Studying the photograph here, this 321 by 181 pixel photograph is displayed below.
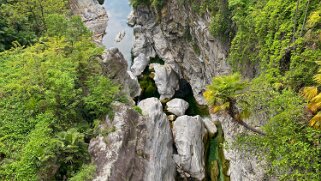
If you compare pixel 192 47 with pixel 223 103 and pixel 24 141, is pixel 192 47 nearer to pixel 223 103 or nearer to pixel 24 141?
pixel 223 103

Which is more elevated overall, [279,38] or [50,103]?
[279,38]

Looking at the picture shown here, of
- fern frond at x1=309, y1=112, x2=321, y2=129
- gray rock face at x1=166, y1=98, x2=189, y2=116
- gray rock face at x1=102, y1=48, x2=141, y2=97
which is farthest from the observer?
gray rock face at x1=166, y1=98, x2=189, y2=116

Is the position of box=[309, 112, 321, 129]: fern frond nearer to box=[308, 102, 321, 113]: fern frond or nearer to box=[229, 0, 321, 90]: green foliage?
box=[308, 102, 321, 113]: fern frond

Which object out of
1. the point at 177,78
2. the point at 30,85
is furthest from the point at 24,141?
the point at 177,78

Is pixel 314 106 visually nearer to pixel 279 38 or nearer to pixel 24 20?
pixel 279 38

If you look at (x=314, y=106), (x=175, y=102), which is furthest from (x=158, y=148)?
(x=175, y=102)

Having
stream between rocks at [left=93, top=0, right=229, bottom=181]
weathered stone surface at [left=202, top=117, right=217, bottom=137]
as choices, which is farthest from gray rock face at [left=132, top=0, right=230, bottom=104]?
weathered stone surface at [left=202, top=117, right=217, bottom=137]

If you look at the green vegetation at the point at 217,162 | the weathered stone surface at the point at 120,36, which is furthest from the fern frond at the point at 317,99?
the weathered stone surface at the point at 120,36
